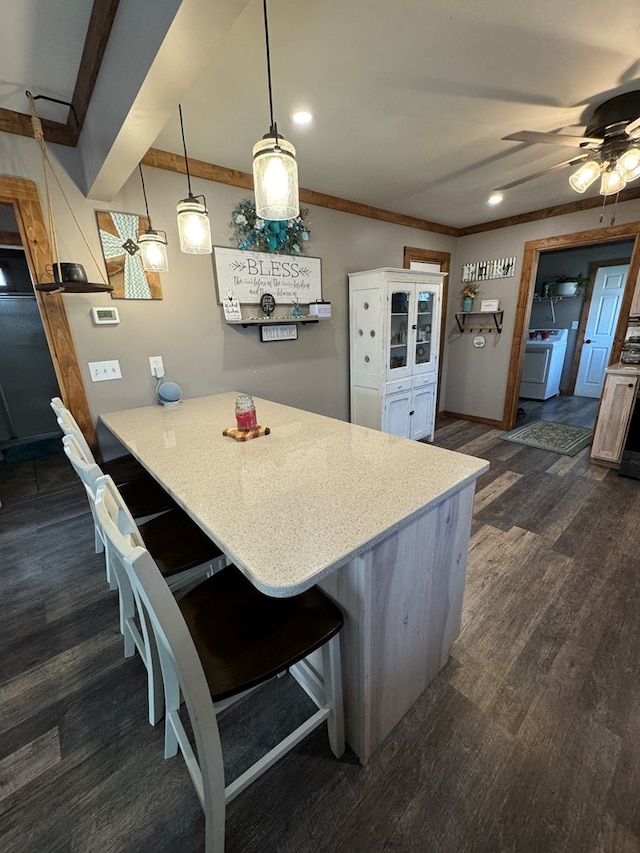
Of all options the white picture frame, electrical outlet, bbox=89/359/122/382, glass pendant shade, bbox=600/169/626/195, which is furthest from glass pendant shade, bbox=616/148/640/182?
electrical outlet, bbox=89/359/122/382

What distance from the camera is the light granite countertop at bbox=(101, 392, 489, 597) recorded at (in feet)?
2.59

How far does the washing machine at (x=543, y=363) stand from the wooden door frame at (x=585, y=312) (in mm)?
189

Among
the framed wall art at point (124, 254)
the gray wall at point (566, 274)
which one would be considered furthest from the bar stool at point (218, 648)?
the gray wall at point (566, 274)

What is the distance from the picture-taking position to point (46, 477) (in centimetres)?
318

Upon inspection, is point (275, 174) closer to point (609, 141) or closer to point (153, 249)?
point (153, 249)

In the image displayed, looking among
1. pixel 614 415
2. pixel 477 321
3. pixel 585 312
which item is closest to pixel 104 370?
pixel 614 415

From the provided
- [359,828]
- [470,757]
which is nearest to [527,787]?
[470,757]

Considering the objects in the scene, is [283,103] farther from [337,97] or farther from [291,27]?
[291,27]

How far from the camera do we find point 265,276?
8.85 feet

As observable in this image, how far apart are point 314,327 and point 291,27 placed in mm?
1975

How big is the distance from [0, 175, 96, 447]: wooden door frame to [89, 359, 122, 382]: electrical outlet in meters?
0.07

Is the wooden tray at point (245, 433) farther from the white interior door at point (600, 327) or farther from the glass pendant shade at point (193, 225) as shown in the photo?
the white interior door at point (600, 327)

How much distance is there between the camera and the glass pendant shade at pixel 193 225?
155 centimetres

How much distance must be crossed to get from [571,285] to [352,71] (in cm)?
523
